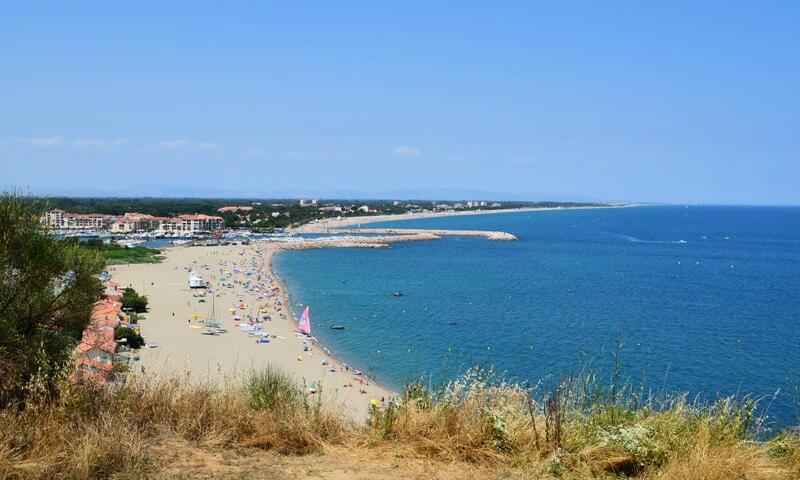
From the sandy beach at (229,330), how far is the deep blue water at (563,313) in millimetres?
1796

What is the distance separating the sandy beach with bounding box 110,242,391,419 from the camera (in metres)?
19.1

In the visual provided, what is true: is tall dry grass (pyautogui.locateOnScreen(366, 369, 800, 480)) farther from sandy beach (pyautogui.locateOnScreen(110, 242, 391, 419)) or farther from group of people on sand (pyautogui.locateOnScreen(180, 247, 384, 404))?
group of people on sand (pyautogui.locateOnScreen(180, 247, 384, 404))

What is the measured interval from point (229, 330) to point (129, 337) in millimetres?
6169

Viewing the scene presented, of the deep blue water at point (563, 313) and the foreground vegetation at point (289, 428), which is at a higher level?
the foreground vegetation at point (289, 428)

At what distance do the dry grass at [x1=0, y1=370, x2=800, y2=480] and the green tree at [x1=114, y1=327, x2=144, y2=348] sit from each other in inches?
793

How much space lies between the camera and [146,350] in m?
23.7

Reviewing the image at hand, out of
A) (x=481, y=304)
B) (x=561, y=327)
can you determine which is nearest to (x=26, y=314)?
(x=561, y=327)

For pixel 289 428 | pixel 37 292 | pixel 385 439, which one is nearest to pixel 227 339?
pixel 37 292

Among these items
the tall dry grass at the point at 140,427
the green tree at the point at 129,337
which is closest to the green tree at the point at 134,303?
the green tree at the point at 129,337

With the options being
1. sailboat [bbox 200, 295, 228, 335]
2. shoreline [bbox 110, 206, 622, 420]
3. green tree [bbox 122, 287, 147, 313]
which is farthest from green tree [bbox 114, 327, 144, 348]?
green tree [bbox 122, 287, 147, 313]

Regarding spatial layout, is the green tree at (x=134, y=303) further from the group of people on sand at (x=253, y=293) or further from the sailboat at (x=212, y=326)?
the sailboat at (x=212, y=326)

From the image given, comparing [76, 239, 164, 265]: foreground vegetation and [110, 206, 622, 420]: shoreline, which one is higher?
[76, 239, 164, 265]: foreground vegetation

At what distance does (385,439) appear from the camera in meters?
4.95

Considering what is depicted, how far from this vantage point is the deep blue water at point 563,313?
22.7 m
